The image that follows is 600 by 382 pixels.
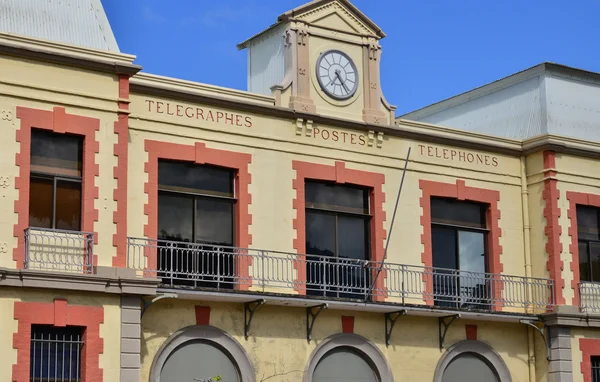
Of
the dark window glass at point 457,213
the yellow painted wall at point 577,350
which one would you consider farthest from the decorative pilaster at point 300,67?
the yellow painted wall at point 577,350

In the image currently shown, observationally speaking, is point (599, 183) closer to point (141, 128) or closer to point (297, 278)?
point (297, 278)

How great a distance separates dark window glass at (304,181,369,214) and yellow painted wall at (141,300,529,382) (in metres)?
2.55

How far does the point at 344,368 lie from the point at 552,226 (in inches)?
267

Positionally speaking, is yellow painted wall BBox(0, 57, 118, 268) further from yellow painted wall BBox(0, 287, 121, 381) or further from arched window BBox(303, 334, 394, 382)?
arched window BBox(303, 334, 394, 382)

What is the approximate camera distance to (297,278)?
1019 inches

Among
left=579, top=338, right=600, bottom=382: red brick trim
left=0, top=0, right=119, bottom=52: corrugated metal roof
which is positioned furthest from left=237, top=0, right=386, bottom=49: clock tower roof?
left=579, top=338, right=600, bottom=382: red brick trim

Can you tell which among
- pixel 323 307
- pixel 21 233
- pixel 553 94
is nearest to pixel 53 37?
pixel 21 233

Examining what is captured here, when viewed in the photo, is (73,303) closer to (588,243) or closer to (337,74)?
(337,74)

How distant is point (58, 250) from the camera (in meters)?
22.4

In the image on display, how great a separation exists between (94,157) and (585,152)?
13.5m

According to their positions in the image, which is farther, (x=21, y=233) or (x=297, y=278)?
(x=297, y=278)

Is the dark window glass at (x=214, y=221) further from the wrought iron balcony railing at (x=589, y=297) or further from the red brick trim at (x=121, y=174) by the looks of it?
the wrought iron balcony railing at (x=589, y=297)

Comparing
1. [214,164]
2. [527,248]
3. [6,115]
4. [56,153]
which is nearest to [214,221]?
[214,164]

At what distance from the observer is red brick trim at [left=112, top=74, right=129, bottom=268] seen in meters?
22.9
